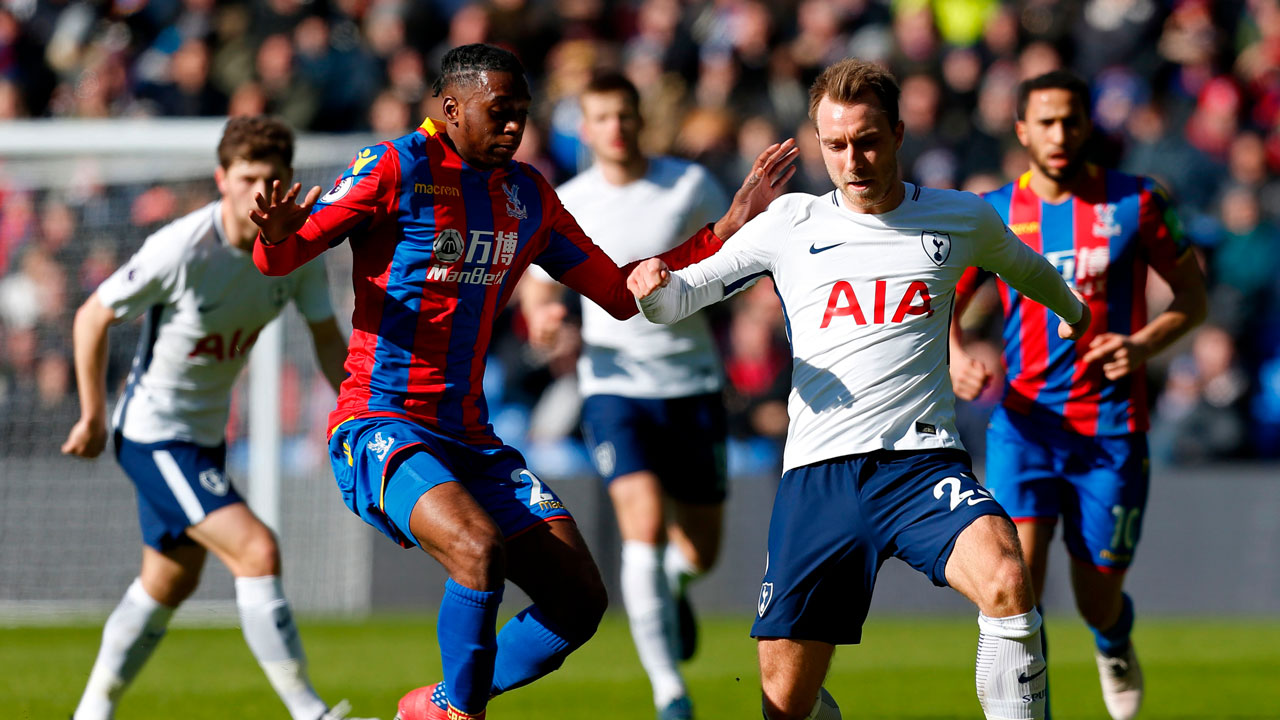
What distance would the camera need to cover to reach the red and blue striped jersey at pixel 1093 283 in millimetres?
6582

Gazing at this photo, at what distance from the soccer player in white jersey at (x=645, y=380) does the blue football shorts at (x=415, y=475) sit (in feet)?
6.83

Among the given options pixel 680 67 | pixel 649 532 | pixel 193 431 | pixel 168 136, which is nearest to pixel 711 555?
pixel 649 532

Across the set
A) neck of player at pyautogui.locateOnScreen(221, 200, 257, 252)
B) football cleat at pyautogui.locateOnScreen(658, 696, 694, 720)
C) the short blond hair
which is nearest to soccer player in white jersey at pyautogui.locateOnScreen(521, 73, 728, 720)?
football cleat at pyautogui.locateOnScreen(658, 696, 694, 720)

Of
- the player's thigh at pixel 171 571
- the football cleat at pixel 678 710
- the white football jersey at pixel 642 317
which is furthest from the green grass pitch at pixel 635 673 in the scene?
the white football jersey at pixel 642 317

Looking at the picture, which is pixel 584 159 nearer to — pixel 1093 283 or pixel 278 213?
pixel 1093 283

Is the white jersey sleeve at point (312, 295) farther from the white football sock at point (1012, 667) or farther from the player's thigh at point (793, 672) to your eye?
A: the white football sock at point (1012, 667)

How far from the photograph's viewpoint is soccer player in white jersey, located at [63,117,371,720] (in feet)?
21.5

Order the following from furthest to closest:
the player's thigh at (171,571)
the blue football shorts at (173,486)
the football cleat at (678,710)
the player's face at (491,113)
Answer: the football cleat at (678,710) < the player's thigh at (171,571) < the blue football shorts at (173,486) < the player's face at (491,113)

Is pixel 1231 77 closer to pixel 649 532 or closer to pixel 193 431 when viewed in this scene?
pixel 649 532

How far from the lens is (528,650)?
18.0ft

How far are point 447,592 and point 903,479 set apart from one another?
5.00 feet

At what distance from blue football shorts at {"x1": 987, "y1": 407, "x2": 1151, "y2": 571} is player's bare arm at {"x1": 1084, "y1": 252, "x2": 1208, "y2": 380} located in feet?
1.11

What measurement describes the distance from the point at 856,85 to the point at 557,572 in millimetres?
1930

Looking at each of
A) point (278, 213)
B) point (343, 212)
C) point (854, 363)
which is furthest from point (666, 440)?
point (278, 213)
